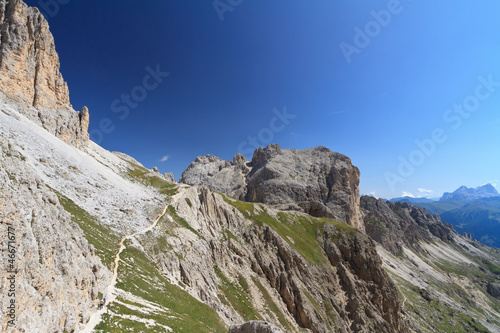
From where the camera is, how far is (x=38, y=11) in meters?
83.9

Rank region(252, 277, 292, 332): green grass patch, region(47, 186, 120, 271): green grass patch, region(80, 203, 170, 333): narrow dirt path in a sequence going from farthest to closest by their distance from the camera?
region(252, 277, 292, 332): green grass patch < region(47, 186, 120, 271): green grass patch < region(80, 203, 170, 333): narrow dirt path

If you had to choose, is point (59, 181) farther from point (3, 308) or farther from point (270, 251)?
point (270, 251)

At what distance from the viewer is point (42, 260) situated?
17797 mm

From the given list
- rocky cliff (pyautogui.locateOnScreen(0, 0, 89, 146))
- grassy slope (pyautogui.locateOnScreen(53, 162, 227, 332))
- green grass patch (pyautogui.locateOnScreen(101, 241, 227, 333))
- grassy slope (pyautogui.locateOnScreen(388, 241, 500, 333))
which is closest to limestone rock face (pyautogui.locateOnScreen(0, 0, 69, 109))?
rocky cliff (pyautogui.locateOnScreen(0, 0, 89, 146))

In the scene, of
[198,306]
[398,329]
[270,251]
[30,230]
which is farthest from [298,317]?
[30,230]

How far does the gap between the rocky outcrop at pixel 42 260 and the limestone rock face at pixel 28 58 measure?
76.2 meters

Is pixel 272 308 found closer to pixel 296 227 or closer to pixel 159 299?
pixel 159 299

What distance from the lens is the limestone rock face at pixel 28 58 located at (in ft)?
236

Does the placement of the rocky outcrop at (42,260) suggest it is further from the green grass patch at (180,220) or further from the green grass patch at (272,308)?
the green grass patch at (272,308)

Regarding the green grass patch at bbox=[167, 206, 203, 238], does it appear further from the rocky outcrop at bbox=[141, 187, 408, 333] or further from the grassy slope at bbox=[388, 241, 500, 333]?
the grassy slope at bbox=[388, 241, 500, 333]

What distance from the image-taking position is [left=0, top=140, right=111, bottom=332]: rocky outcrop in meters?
15.0

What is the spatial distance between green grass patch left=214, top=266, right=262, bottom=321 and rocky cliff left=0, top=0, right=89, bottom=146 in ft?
252

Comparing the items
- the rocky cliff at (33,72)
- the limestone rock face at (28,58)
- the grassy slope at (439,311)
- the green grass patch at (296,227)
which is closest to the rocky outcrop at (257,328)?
the green grass patch at (296,227)

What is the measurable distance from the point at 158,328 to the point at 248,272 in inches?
1567
